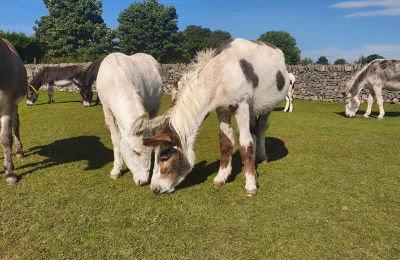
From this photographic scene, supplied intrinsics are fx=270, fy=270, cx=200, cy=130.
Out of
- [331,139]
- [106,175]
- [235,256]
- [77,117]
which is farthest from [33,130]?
[331,139]

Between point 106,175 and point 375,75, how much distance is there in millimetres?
12891

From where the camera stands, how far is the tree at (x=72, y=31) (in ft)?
148

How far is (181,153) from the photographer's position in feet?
13.1

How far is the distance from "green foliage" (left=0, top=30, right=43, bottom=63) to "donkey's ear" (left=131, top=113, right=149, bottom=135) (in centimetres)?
4031

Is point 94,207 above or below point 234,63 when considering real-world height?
below

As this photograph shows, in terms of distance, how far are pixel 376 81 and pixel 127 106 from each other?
12692 mm

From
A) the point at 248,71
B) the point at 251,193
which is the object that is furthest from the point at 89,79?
the point at 251,193

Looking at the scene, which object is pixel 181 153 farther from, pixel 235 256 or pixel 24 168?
pixel 24 168

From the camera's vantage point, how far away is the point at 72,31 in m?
46.0

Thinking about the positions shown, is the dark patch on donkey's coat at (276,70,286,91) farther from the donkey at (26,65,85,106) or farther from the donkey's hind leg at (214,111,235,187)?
the donkey at (26,65,85,106)

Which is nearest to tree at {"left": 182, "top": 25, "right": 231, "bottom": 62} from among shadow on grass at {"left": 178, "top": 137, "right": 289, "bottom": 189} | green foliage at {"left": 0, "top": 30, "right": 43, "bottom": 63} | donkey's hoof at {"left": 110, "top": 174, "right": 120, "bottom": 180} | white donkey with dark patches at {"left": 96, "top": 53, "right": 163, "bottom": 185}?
green foliage at {"left": 0, "top": 30, "right": 43, "bottom": 63}

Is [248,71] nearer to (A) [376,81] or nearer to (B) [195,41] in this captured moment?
(A) [376,81]

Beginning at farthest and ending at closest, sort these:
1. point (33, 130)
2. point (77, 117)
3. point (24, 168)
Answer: point (77, 117) → point (33, 130) → point (24, 168)

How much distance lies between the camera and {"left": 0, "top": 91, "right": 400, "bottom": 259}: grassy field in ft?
9.75
